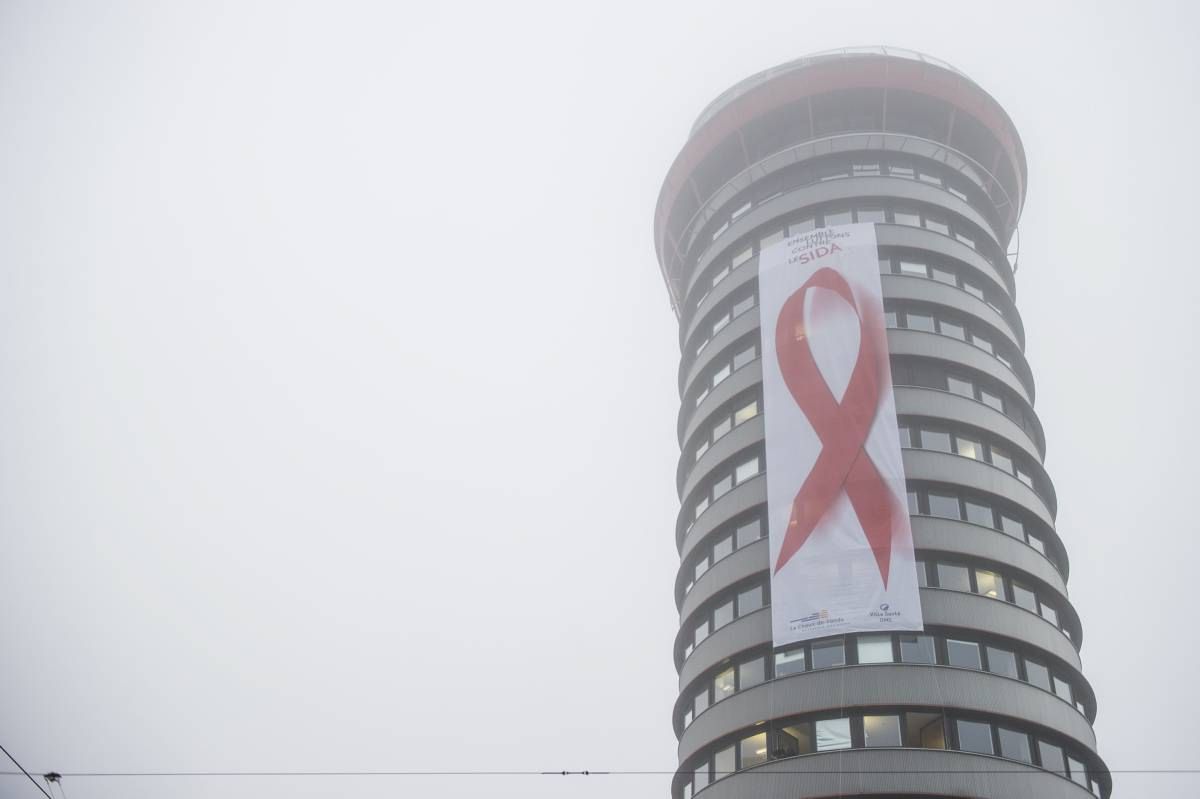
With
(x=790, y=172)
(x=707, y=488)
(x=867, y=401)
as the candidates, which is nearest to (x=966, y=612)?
(x=867, y=401)

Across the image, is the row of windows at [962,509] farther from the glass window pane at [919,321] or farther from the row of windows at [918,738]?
the glass window pane at [919,321]

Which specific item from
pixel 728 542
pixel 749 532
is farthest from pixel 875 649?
pixel 728 542

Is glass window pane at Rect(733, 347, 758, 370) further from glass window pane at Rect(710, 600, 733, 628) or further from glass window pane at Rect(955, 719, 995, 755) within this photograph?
glass window pane at Rect(955, 719, 995, 755)

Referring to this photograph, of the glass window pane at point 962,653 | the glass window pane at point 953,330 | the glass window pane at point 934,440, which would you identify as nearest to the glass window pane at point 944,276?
the glass window pane at point 953,330

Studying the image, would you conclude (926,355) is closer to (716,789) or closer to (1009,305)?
(1009,305)

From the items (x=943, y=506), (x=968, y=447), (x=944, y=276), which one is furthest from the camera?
(x=944, y=276)

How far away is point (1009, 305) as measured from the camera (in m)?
70.6

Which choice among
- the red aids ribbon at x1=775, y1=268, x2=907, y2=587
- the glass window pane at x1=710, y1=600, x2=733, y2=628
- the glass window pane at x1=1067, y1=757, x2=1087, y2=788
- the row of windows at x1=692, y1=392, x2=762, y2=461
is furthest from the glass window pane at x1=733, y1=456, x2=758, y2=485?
the glass window pane at x1=1067, y1=757, x2=1087, y2=788

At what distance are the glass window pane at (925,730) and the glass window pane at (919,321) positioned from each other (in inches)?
950

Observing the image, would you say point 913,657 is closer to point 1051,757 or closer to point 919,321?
point 1051,757

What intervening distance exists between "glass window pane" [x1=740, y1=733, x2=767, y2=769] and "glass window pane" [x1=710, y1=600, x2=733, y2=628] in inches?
286

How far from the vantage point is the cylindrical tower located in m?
50.8

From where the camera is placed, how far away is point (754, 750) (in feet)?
175

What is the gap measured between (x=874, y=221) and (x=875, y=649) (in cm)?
2903
